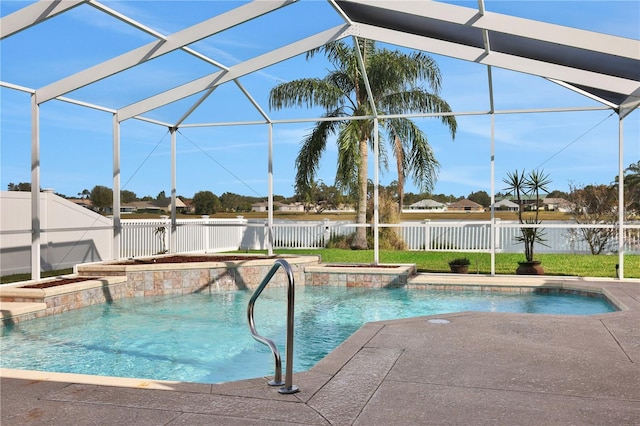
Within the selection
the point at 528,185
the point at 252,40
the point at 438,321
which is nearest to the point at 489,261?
the point at 528,185

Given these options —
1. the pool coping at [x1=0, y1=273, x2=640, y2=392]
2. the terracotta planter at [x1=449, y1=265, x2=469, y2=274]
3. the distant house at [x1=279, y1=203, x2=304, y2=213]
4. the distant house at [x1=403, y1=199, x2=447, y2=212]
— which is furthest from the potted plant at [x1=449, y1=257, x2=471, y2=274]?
the distant house at [x1=279, y1=203, x2=304, y2=213]

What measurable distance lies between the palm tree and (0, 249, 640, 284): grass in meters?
1.98

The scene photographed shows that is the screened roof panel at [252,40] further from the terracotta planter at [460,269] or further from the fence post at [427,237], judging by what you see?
the fence post at [427,237]

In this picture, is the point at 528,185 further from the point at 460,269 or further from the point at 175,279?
the point at 175,279

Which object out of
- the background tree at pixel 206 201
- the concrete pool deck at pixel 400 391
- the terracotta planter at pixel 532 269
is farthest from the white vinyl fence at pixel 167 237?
the concrete pool deck at pixel 400 391

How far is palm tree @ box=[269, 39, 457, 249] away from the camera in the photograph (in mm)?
16547

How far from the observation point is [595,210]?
16438mm

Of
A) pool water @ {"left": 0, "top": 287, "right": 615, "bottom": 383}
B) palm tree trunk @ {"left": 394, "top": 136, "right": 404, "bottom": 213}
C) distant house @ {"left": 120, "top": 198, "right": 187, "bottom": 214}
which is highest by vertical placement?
palm tree trunk @ {"left": 394, "top": 136, "right": 404, "bottom": 213}

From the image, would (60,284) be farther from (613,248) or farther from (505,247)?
(613,248)

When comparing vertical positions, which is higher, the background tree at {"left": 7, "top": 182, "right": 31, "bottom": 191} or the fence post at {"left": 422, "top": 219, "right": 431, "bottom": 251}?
the background tree at {"left": 7, "top": 182, "right": 31, "bottom": 191}

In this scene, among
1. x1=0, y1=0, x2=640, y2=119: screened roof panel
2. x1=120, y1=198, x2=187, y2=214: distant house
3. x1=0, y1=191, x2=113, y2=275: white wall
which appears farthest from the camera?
x1=120, y1=198, x2=187, y2=214: distant house

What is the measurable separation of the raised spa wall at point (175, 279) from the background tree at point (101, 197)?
4.39 metres

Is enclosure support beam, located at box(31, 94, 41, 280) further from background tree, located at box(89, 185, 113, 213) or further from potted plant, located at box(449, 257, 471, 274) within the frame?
potted plant, located at box(449, 257, 471, 274)

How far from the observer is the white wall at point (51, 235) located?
10766 millimetres
